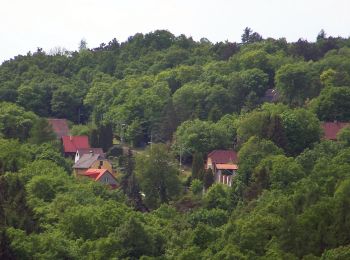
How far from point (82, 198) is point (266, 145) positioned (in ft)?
40.1

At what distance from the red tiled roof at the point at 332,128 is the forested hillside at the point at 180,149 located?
2.03 meters

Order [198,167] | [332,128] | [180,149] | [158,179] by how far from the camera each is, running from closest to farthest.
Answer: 1. [158,179]
2. [198,167]
3. [180,149]
4. [332,128]

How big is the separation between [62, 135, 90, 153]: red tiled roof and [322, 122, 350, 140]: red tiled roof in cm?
1560

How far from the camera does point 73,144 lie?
3110 inches

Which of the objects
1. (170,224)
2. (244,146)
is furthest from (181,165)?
(170,224)

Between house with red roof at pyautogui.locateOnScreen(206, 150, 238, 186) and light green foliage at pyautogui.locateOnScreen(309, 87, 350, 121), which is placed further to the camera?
light green foliage at pyautogui.locateOnScreen(309, 87, 350, 121)

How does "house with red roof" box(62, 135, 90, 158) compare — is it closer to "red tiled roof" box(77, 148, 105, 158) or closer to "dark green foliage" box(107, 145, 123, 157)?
"dark green foliage" box(107, 145, 123, 157)

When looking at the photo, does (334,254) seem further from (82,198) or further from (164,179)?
(164,179)

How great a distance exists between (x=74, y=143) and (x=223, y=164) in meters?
13.9

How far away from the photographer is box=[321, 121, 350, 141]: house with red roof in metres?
71.5

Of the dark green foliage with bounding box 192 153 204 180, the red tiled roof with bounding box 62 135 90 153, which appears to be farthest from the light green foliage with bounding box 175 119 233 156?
the red tiled roof with bounding box 62 135 90 153

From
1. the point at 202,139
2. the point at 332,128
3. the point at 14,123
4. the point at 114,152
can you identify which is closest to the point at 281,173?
the point at 202,139

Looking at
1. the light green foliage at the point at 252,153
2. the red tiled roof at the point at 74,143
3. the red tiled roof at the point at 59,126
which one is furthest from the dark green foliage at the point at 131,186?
the red tiled roof at the point at 59,126

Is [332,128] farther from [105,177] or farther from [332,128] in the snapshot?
[105,177]
